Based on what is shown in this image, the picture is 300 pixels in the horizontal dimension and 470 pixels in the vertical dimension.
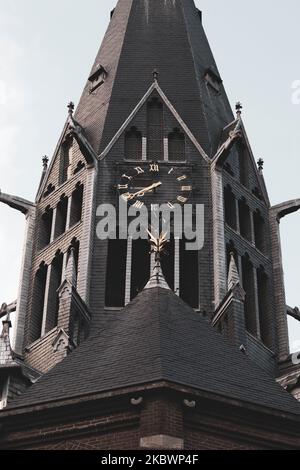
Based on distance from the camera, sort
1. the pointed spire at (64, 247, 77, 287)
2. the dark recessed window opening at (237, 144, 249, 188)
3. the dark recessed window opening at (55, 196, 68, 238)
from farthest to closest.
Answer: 1. the dark recessed window opening at (237, 144, 249, 188)
2. the dark recessed window opening at (55, 196, 68, 238)
3. the pointed spire at (64, 247, 77, 287)

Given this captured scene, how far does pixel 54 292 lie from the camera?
36.0m

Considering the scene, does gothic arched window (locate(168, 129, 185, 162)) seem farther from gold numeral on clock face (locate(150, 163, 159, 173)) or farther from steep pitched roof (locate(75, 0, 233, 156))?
gold numeral on clock face (locate(150, 163, 159, 173))

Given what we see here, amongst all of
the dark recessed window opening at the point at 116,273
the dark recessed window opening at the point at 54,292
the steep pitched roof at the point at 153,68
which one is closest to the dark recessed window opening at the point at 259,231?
the steep pitched roof at the point at 153,68

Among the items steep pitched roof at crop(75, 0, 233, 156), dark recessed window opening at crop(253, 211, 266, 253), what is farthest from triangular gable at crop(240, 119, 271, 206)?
dark recessed window opening at crop(253, 211, 266, 253)

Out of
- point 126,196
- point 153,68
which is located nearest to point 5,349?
point 126,196

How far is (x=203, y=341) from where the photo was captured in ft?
80.4

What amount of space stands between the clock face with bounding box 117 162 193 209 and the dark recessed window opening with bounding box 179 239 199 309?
160cm

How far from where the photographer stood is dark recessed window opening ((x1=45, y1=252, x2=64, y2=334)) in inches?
1380

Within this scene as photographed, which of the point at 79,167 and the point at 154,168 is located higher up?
the point at 79,167

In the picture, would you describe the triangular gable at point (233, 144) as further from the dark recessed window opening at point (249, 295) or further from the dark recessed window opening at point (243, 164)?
the dark recessed window opening at point (249, 295)

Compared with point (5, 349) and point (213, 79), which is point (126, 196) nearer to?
point (5, 349)

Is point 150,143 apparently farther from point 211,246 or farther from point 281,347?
point 281,347

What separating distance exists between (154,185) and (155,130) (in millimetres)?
3586

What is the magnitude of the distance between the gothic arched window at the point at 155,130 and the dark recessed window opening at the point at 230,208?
235cm
